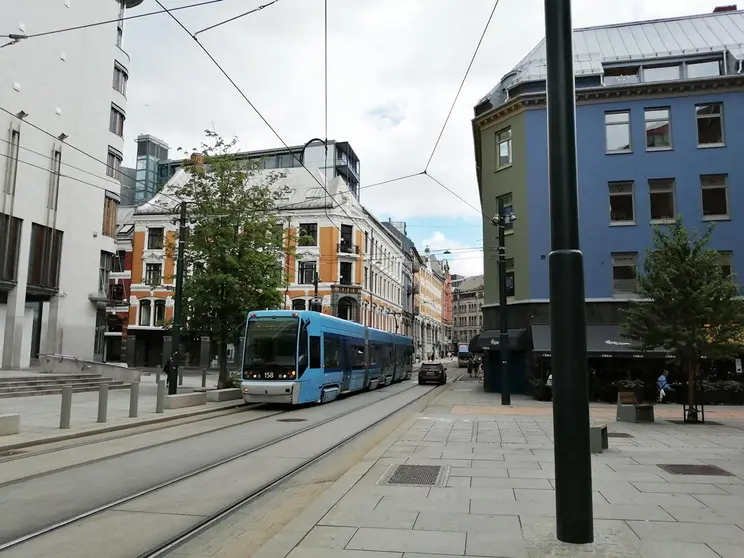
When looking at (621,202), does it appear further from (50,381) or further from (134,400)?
(50,381)

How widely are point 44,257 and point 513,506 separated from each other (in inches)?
1150

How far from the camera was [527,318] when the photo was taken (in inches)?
1100

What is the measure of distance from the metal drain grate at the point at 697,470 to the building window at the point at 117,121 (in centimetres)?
3552

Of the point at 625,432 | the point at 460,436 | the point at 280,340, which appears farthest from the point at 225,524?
the point at 280,340

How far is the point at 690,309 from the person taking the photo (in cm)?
1633

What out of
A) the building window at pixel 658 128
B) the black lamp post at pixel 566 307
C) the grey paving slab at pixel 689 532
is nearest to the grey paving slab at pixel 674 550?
the grey paving slab at pixel 689 532

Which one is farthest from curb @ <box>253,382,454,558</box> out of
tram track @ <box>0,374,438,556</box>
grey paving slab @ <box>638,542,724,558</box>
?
grey paving slab @ <box>638,542,724,558</box>

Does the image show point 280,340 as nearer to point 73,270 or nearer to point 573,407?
→ point 573,407

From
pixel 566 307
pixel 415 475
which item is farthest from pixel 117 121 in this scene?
pixel 566 307

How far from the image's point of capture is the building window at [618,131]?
28.4 m

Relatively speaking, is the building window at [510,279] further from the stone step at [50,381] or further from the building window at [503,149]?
the stone step at [50,381]

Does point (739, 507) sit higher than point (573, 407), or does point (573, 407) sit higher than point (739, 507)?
point (573, 407)

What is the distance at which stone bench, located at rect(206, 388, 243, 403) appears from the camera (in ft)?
70.3

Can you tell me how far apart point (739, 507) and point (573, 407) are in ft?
10.9
